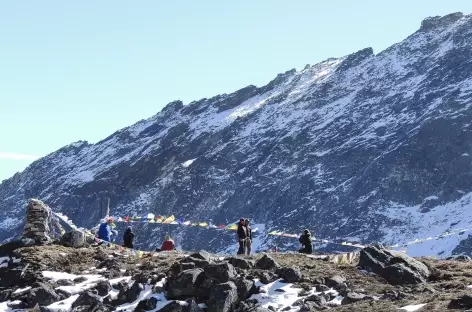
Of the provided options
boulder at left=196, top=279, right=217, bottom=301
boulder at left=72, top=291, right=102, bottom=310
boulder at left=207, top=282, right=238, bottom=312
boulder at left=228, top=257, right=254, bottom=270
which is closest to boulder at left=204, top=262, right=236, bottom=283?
boulder at left=196, top=279, right=217, bottom=301

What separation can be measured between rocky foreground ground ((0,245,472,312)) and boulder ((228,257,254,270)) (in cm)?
3

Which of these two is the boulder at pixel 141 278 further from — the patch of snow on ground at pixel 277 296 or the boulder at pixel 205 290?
the patch of snow on ground at pixel 277 296

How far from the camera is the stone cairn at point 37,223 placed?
73.0ft

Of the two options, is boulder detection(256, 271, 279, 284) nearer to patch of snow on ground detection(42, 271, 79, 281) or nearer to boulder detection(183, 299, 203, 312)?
boulder detection(183, 299, 203, 312)

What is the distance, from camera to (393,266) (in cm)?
1659

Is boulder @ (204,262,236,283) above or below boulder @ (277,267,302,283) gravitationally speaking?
above

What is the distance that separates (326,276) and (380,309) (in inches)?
140

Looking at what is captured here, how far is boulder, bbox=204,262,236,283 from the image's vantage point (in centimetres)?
1623

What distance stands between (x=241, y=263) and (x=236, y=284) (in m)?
1.85

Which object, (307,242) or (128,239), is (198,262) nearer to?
(307,242)

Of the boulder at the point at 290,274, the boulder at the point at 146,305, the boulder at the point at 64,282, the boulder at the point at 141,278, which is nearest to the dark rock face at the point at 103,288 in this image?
the boulder at the point at 141,278

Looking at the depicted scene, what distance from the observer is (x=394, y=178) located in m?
149

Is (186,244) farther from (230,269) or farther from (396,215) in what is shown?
(230,269)

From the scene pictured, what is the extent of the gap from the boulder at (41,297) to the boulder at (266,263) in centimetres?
567
